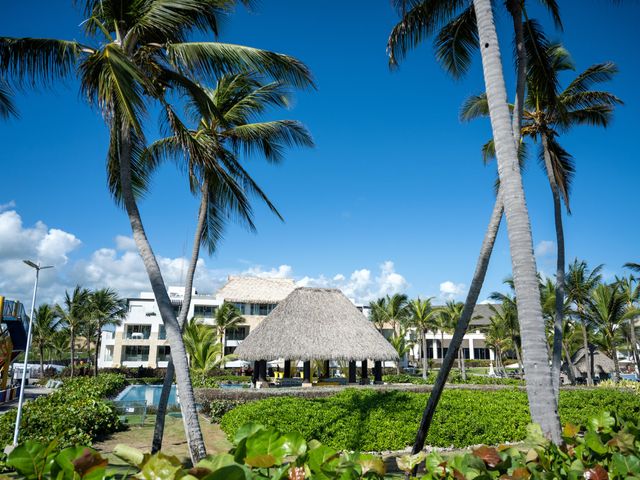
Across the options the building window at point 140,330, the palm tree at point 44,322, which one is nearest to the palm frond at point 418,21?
the building window at point 140,330

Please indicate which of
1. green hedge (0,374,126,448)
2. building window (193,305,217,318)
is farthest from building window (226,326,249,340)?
green hedge (0,374,126,448)

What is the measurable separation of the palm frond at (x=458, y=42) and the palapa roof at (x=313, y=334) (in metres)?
14.1

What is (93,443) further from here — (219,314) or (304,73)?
(219,314)

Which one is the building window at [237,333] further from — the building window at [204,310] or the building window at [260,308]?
the building window at [204,310]

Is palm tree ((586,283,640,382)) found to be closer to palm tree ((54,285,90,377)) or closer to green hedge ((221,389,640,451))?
green hedge ((221,389,640,451))

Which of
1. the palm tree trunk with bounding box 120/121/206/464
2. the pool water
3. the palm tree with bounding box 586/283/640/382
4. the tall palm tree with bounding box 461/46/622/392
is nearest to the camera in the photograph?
the palm tree trunk with bounding box 120/121/206/464

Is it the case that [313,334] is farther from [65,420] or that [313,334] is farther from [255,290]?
[255,290]

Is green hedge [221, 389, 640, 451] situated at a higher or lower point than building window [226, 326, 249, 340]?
lower

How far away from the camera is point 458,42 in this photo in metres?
10.4

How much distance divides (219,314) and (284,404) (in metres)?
28.1

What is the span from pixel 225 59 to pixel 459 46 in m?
5.39

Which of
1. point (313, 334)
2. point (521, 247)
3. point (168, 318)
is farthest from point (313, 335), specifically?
point (521, 247)

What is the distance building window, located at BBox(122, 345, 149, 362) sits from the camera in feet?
141

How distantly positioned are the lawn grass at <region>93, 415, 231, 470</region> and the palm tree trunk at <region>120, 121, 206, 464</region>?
13.6 ft
